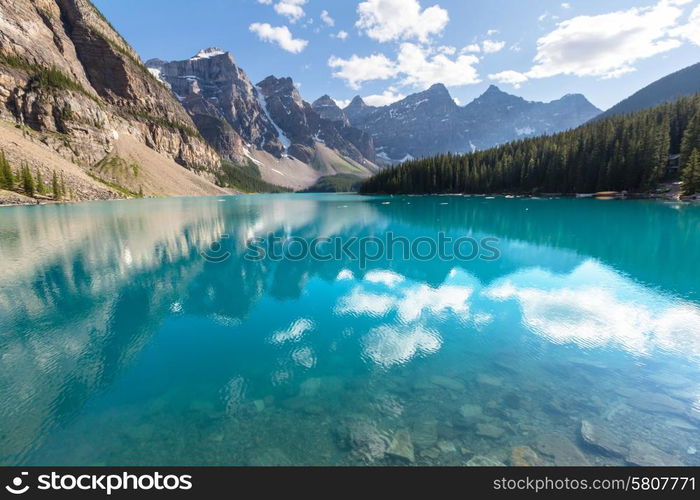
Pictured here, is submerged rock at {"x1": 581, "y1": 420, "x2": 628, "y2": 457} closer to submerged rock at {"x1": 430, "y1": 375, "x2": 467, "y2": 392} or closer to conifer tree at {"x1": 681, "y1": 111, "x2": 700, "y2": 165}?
submerged rock at {"x1": 430, "y1": 375, "x2": 467, "y2": 392}

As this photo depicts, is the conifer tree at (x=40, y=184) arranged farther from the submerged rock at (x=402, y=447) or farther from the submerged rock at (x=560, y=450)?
the submerged rock at (x=560, y=450)

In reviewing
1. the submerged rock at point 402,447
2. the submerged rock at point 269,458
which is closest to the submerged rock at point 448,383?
the submerged rock at point 402,447

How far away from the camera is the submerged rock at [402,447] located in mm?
6777

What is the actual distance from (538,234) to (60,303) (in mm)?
44940

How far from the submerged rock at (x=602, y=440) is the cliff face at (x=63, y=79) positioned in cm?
17951

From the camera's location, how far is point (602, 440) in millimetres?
7102

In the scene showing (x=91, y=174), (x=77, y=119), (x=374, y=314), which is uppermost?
(x=77, y=119)

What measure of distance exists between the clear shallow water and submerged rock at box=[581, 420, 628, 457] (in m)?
0.04

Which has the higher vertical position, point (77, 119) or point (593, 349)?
point (77, 119)

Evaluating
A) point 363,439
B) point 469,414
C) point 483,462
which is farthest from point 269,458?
point 469,414

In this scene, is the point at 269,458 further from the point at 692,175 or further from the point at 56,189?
the point at 56,189

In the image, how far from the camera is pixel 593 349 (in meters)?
11.7
